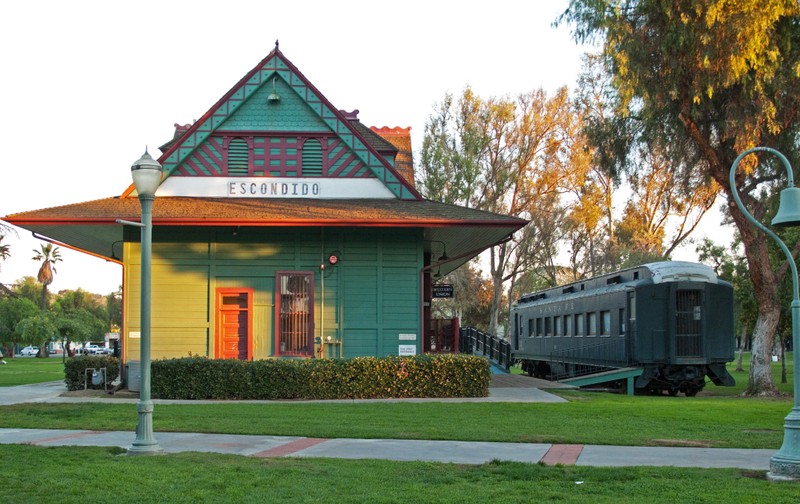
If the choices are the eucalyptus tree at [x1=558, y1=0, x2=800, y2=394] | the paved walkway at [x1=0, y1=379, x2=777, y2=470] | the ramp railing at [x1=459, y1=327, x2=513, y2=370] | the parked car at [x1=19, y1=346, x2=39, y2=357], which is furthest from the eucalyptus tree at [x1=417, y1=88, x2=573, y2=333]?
the parked car at [x1=19, y1=346, x2=39, y2=357]

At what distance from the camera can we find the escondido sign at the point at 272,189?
Result: 2403cm

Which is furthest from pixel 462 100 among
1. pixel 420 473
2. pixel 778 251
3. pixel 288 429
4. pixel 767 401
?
pixel 420 473

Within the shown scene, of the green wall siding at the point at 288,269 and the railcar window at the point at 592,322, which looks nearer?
the green wall siding at the point at 288,269

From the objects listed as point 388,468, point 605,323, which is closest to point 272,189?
point 605,323

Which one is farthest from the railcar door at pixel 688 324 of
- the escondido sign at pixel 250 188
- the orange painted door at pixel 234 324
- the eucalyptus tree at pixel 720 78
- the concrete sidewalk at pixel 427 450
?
the concrete sidewalk at pixel 427 450

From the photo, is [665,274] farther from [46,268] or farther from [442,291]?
[46,268]

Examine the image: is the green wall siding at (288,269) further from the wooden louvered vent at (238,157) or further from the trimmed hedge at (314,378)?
the trimmed hedge at (314,378)

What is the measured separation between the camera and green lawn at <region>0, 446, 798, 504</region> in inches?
327

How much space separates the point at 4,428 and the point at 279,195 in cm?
1074

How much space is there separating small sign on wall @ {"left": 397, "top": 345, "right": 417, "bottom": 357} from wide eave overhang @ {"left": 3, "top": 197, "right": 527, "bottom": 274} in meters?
3.10

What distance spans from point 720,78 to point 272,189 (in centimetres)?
1181

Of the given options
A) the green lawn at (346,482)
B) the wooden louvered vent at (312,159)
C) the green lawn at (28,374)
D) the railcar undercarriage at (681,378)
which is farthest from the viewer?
the green lawn at (28,374)

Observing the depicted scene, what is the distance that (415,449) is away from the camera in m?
12.2

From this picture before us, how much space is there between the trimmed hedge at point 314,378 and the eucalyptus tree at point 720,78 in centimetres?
911
